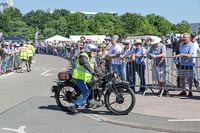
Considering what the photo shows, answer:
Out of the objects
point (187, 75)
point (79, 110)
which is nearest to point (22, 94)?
point (79, 110)

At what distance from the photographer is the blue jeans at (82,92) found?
955 centimetres

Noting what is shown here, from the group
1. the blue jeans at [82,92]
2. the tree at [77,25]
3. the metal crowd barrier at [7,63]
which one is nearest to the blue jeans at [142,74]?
the blue jeans at [82,92]

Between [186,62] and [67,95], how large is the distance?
11.7 feet

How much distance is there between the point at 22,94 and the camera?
13.1 metres

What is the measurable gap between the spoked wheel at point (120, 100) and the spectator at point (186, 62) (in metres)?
2.73

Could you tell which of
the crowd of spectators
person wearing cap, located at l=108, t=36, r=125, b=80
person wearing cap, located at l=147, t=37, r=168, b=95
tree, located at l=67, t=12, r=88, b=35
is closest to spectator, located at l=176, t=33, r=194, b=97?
the crowd of spectators

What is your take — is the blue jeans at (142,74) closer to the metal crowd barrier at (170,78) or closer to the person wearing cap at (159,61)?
the metal crowd barrier at (170,78)

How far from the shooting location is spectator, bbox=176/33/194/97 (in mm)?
11484

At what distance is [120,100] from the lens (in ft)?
31.1

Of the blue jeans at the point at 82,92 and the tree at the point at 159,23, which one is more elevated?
the tree at the point at 159,23

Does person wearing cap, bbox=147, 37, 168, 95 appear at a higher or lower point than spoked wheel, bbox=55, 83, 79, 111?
higher

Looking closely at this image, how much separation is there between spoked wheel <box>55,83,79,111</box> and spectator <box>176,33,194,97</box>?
3310 mm

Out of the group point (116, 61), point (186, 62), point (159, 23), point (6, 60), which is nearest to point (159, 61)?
point (186, 62)

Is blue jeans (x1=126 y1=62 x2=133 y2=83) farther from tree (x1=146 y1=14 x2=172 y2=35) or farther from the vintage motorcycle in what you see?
tree (x1=146 y1=14 x2=172 y2=35)
